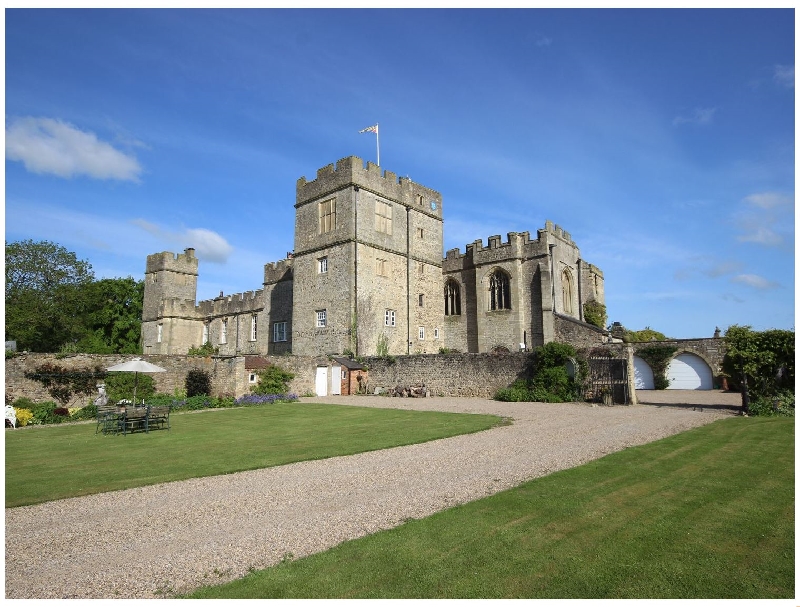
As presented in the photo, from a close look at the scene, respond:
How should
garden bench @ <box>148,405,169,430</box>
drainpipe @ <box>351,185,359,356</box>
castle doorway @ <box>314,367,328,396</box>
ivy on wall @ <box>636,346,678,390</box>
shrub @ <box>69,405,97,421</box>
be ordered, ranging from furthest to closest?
Answer: drainpipe @ <box>351,185,359,356</box>, castle doorway @ <box>314,367,328,396</box>, ivy on wall @ <box>636,346,678,390</box>, shrub @ <box>69,405,97,421</box>, garden bench @ <box>148,405,169,430</box>

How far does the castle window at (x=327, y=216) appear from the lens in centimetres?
3133

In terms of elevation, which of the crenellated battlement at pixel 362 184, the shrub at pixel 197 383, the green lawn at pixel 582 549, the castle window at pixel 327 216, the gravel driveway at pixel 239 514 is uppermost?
the crenellated battlement at pixel 362 184

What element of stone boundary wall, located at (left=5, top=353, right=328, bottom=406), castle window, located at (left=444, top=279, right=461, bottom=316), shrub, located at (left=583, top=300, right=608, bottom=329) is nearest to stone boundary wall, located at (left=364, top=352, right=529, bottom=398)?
stone boundary wall, located at (left=5, top=353, right=328, bottom=406)

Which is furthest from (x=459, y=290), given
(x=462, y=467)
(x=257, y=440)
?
Result: (x=462, y=467)

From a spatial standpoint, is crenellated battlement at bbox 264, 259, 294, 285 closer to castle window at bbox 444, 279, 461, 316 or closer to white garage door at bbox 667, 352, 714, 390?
castle window at bbox 444, 279, 461, 316

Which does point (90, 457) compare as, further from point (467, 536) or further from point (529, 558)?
point (529, 558)

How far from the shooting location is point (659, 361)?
2711 centimetres

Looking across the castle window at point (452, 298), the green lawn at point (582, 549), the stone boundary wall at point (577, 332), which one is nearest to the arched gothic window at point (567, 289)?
the stone boundary wall at point (577, 332)

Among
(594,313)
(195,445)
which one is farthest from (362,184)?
(195,445)

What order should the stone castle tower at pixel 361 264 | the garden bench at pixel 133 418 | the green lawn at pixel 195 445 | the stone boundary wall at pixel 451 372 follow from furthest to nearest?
1. the stone castle tower at pixel 361 264
2. the stone boundary wall at pixel 451 372
3. the garden bench at pixel 133 418
4. the green lawn at pixel 195 445

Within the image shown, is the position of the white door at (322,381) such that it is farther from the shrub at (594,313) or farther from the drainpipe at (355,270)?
the shrub at (594,313)

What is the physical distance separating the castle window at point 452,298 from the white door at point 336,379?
1101cm

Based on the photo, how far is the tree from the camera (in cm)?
3709

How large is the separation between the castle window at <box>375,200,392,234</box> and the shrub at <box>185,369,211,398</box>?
13.5 m
